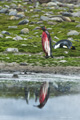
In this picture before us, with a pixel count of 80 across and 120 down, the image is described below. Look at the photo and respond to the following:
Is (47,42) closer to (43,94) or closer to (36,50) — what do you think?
(36,50)

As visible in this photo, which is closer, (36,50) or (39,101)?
(39,101)

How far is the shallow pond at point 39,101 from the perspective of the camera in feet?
26.7

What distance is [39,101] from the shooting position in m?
9.84

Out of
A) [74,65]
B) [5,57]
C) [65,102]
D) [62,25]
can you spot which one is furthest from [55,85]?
[62,25]

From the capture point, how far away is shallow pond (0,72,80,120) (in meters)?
8.12

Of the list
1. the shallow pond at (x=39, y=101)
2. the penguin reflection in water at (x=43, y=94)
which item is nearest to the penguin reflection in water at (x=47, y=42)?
the shallow pond at (x=39, y=101)

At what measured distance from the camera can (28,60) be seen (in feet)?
68.6

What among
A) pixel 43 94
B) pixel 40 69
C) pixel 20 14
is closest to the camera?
pixel 43 94

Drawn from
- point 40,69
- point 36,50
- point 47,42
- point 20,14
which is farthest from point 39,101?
point 20,14

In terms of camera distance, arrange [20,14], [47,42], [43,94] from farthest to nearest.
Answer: [20,14]
[47,42]
[43,94]

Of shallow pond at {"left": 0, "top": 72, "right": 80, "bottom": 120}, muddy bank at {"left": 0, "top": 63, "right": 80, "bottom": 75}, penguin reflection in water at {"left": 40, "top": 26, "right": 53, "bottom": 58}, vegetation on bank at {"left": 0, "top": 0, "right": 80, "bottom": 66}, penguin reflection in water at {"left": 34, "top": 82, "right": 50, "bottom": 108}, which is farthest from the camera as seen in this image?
penguin reflection in water at {"left": 40, "top": 26, "right": 53, "bottom": 58}

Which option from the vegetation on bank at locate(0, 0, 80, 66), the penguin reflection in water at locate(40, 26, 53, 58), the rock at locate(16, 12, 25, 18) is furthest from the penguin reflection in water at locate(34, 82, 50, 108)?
the rock at locate(16, 12, 25, 18)

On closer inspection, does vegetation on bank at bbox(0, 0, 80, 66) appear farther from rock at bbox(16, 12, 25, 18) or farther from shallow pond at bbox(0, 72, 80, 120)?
shallow pond at bbox(0, 72, 80, 120)

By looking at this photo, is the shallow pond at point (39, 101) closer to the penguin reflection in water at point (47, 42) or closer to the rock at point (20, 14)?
the penguin reflection in water at point (47, 42)
